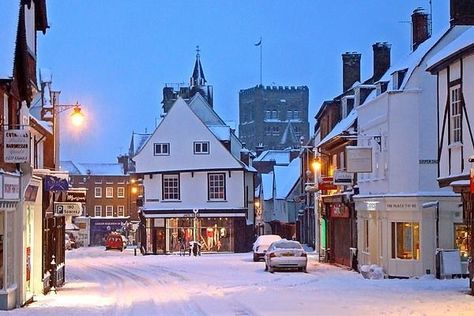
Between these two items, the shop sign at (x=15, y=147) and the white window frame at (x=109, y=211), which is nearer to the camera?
the shop sign at (x=15, y=147)

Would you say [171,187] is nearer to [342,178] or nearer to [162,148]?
[162,148]

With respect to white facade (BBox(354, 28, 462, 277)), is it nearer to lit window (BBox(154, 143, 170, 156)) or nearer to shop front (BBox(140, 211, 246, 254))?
shop front (BBox(140, 211, 246, 254))

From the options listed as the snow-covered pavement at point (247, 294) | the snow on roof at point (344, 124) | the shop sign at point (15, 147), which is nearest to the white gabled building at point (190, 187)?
the snow on roof at point (344, 124)

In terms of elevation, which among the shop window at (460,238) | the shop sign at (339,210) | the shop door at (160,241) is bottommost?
the shop door at (160,241)

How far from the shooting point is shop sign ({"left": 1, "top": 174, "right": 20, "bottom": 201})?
70.5 feet

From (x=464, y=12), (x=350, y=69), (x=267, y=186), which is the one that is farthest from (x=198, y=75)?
(x=464, y=12)

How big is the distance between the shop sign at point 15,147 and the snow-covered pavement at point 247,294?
3526 mm

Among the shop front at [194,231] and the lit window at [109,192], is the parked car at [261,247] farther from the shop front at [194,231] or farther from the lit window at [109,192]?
the lit window at [109,192]

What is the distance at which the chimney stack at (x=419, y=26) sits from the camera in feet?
Answer: 141

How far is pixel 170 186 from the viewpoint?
6631cm

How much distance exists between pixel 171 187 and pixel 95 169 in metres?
48.9

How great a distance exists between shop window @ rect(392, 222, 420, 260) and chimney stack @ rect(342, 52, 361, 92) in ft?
64.4

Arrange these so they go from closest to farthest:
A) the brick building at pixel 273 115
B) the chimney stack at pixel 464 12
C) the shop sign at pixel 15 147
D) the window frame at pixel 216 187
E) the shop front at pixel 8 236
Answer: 1. the chimney stack at pixel 464 12
2. the shop sign at pixel 15 147
3. the shop front at pixel 8 236
4. the window frame at pixel 216 187
5. the brick building at pixel 273 115

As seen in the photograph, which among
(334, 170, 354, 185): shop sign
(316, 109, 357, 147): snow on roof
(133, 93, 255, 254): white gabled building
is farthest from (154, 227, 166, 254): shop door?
(334, 170, 354, 185): shop sign
